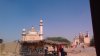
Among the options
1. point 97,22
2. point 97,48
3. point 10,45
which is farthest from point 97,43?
point 10,45

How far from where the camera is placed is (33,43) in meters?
25.1

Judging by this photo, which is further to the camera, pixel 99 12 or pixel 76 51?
pixel 76 51

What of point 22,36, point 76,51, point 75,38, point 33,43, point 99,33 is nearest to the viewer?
point 99,33

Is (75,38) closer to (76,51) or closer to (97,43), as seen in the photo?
(76,51)

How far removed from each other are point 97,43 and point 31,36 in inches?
1502

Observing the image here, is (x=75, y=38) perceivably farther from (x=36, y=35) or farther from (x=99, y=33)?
(x=99, y=33)

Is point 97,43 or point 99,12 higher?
point 99,12

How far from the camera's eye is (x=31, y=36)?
39.4m

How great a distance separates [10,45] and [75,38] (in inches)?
757

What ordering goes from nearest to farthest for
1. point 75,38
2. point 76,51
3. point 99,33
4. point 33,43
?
point 99,33 → point 76,51 → point 33,43 → point 75,38

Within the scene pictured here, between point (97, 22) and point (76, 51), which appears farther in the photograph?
point (76, 51)

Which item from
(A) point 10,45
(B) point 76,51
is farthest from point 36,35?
(B) point 76,51

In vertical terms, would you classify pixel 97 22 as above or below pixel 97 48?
A: above

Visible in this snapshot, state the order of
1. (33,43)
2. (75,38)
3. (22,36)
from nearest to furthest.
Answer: (33,43)
(22,36)
(75,38)
